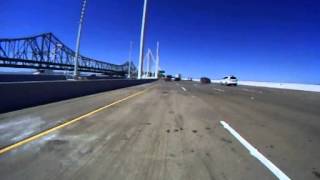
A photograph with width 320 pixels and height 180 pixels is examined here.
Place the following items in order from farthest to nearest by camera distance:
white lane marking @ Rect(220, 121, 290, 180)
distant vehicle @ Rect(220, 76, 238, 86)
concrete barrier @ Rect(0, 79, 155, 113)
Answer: distant vehicle @ Rect(220, 76, 238, 86) → concrete barrier @ Rect(0, 79, 155, 113) → white lane marking @ Rect(220, 121, 290, 180)

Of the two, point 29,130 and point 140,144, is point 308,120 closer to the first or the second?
point 140,144

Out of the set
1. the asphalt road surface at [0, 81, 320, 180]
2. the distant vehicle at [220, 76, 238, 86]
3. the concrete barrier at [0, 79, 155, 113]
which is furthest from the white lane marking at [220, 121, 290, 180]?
the distant vehicle at [220, 76, 238, 86]

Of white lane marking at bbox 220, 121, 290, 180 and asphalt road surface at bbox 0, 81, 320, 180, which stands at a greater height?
white lane marking at bbox 220, 121, 290, 180

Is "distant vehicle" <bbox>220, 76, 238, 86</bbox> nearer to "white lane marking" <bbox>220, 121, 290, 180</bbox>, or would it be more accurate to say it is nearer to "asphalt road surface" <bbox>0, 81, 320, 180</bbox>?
"asphalt road surface" <bbox>0, 81, 320, 180</bbox>

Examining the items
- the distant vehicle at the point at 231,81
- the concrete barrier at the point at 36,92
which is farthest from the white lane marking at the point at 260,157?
the distant vehicle at the point at 231,81

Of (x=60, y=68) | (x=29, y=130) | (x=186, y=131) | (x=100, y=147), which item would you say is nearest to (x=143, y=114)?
(x=186, y=131)

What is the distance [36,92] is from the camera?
15898 millimetres

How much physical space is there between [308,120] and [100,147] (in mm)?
8767

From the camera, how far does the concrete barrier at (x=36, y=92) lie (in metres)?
13.2

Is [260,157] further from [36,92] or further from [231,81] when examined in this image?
[231,81]

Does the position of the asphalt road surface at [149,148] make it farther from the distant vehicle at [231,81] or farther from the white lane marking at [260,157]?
the distant vehicle at [231,81]

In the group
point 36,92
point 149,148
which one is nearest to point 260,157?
point 149,148

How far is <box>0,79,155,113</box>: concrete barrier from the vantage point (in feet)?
43.3

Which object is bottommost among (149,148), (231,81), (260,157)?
(231,81)
